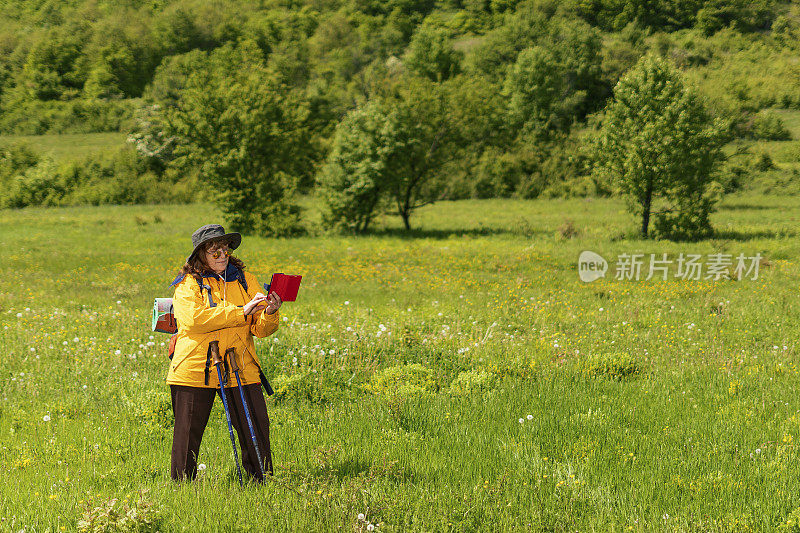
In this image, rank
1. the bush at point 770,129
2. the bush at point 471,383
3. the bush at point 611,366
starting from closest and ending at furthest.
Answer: the bush at point 471,383 → the bush at point 611,366 → the bush at point 770,129

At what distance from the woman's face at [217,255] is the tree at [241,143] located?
92.8 ft

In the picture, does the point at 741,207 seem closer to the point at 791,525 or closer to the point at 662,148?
the point at 662,148

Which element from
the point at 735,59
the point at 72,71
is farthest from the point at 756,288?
the point at 72,71

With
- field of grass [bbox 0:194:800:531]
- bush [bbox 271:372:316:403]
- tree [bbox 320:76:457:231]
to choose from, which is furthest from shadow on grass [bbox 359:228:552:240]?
bush [bbox 271:372:316:403]

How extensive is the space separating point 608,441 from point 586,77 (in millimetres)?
88598

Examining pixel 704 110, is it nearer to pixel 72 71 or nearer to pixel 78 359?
pixel 78 359

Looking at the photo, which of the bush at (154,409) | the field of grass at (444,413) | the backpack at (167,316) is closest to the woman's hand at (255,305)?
the backpack at (167,316)

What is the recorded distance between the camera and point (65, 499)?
4527 mm

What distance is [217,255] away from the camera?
450 centimetres

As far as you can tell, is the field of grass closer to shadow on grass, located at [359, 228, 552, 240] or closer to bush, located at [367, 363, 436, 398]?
bush, located at [367, 363, 436, 398]

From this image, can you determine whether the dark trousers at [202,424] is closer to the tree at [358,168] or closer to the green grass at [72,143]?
the tree at [358,168]

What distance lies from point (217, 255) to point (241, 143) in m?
31.1

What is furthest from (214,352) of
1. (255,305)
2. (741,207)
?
(741,207)

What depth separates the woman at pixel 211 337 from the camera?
4352 mm
